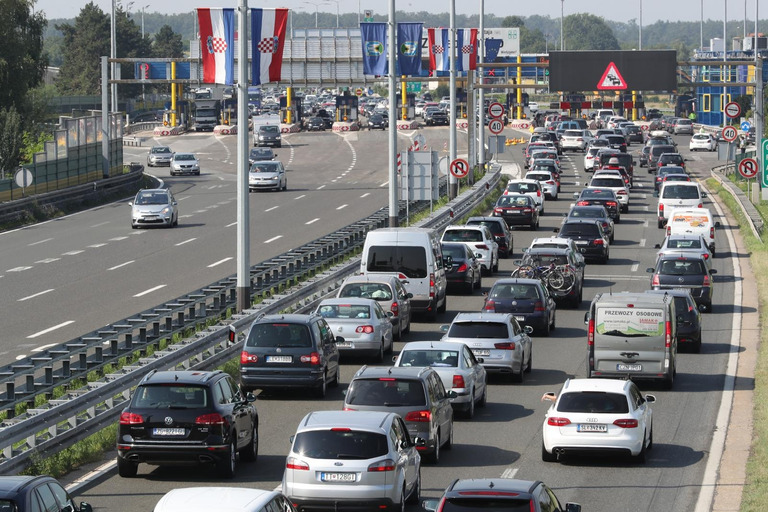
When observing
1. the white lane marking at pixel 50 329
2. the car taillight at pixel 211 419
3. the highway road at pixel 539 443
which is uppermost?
the car taillight at pixel 211 419

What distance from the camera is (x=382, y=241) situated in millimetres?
35844

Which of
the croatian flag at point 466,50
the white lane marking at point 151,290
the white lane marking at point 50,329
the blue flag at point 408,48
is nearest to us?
the white lane marking at point 50,329

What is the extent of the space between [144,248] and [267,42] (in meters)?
19.2

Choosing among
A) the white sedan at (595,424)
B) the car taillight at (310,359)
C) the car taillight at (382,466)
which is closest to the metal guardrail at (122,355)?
the car taillight at (310,359)

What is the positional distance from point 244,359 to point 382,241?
35.7 feet

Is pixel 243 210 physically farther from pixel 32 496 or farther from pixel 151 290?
pixel 32 496

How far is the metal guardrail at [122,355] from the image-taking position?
63.9ft

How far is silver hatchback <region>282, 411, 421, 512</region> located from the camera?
54.3 ft

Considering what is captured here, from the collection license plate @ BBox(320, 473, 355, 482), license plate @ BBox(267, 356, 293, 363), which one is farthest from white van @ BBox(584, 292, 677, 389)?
license plate @ BBox(320, 473, 355, 482)

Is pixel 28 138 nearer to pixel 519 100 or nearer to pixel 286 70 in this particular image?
pixel 286 70

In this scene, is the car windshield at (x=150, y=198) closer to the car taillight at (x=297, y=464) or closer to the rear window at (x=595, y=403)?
the rear window at (x=595, y=403)

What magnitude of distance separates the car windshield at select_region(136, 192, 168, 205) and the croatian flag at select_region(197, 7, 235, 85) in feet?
86.6

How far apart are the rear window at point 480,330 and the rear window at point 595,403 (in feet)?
22.7

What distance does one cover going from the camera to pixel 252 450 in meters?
20.6
